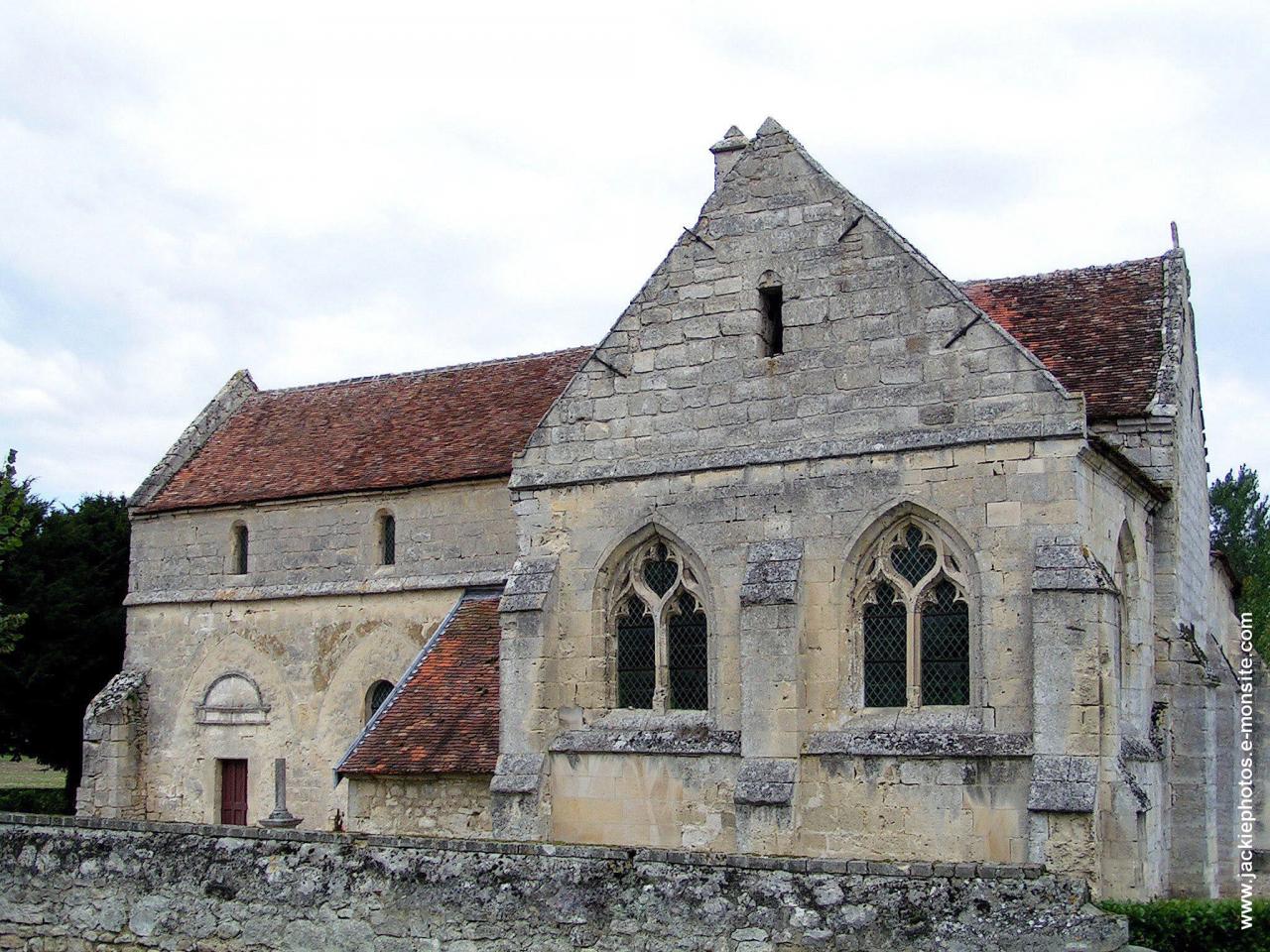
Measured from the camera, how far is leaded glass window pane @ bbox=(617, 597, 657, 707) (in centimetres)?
1692

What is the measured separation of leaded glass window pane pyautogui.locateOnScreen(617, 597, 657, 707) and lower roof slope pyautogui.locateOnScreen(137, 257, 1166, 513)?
5893 millimetres

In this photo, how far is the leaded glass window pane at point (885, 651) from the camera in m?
15.4

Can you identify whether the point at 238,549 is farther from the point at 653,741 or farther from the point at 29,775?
the point at 29,775

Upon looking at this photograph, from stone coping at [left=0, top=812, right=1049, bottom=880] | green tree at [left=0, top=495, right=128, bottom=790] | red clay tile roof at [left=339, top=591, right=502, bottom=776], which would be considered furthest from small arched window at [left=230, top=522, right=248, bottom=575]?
stone coping at [left=0, top=812, right=1049, bottom=880]

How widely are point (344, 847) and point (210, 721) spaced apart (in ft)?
50.7

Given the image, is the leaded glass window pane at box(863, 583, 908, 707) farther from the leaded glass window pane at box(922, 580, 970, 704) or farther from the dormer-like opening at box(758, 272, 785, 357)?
the dormer-like opening at box(758, 272, 785, 357)

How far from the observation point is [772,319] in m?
16.9

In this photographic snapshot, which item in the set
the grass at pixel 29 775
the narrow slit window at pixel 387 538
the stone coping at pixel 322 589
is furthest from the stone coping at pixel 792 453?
the grass at pixel 29 775

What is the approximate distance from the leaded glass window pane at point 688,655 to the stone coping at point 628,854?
6.06 metres

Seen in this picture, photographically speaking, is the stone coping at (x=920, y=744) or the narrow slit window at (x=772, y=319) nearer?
the stone coping at (x=920, y=744)

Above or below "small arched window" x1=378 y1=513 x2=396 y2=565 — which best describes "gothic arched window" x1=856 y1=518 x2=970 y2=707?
below

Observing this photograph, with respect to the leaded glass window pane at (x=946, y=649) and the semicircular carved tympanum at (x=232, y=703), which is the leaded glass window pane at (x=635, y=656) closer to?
the leaded glass window pane at (x=946, y=649)

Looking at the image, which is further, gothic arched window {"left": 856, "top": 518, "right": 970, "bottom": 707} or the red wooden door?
the red wooden door

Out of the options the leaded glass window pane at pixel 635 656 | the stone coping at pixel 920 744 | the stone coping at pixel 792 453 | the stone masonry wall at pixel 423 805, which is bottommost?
the stone masonry wall at pixel 423 805
